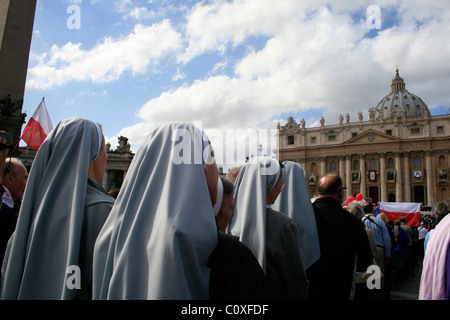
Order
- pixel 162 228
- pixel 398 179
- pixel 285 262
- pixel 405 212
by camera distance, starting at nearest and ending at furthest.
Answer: pixel 162 228, pixel 285 262, pixel 405 212, pixel 398 179

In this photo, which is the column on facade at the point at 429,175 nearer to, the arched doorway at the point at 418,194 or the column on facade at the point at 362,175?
the arched doorway at the point at 418,194

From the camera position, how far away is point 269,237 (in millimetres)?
2352

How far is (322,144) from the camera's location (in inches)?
2376

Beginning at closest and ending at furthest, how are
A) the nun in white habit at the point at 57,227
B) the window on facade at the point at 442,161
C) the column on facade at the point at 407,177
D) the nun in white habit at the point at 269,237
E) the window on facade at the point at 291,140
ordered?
1. the nun in white habit at the point at 57,227
2. the nun in white habit at the point at 269,237
3. the window on facade at the point at 442,161
4. the column on facade at the point at 407,177
5. the window on facade at the point at 291,140

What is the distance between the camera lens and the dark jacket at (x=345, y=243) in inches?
125

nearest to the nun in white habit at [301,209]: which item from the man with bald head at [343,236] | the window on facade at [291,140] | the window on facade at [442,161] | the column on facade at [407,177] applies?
the man with bald head at [343,236]

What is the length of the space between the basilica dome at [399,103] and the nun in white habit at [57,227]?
86.9 m

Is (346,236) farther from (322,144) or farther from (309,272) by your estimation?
(322,144)

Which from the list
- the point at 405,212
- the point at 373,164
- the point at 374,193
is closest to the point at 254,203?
the point at 405,212

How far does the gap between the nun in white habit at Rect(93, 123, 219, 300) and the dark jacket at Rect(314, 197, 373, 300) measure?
2319 millimetres

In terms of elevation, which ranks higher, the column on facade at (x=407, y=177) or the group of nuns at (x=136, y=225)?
the column on facade at (x=407, y=177)

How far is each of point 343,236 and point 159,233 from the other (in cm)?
264

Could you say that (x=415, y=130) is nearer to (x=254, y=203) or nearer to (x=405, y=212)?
(x=405, y=212)

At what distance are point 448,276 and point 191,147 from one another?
2.22 meters
